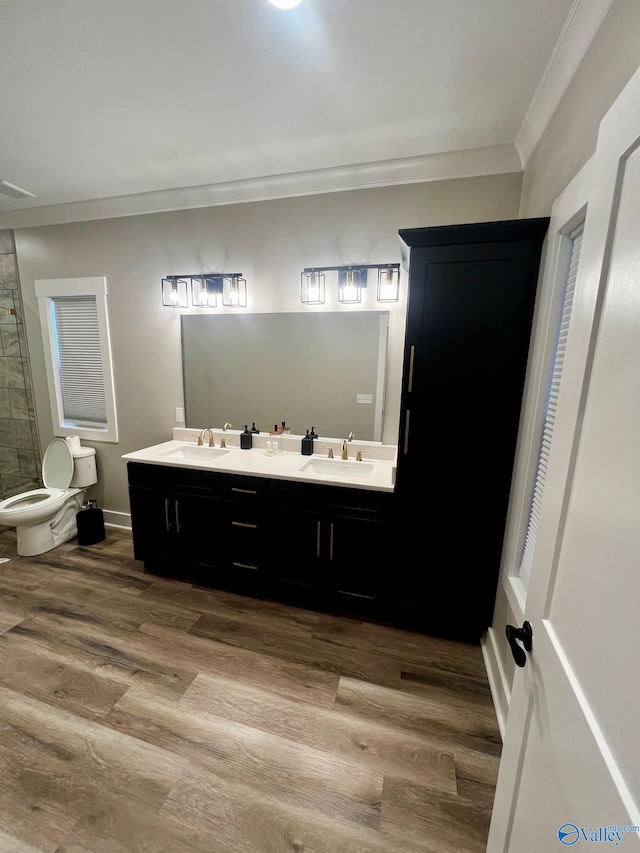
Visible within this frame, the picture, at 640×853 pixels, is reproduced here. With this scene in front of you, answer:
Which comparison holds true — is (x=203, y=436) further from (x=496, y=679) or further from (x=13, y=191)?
(x=496, y=679)

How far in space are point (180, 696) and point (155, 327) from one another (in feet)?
8.14

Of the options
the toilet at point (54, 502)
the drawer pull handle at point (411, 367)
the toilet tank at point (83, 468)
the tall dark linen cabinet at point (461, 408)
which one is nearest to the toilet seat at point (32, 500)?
the toilet at point (54, 502)

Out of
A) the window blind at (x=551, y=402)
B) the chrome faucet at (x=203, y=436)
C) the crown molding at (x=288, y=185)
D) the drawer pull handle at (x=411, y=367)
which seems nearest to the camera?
the window blind at (x=551, y=402)

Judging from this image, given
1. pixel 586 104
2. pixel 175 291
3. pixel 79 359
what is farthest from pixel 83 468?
pixel 586 104

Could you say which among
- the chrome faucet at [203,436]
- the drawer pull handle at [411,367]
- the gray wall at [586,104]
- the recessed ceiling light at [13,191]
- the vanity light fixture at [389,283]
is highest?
the recessed ceiling light at [13,191]

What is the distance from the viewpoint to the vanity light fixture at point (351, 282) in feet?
7.00

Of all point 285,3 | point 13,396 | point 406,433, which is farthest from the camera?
point 13,396

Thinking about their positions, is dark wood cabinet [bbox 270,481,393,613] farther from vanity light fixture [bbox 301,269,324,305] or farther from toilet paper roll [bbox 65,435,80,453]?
toilet paper roll [bbox 65,435,80,453]

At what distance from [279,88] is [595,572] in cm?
207

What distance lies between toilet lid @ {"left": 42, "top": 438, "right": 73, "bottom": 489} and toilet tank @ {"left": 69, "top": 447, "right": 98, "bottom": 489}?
0.04 meters

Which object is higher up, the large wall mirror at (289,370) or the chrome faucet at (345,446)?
the large wall mirror at (289,370)

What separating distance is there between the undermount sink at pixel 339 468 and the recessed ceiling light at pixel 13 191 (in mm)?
2885

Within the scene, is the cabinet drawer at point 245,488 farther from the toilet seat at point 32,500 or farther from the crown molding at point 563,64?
the crown molding at point 563,64

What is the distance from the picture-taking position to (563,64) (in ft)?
4.19
